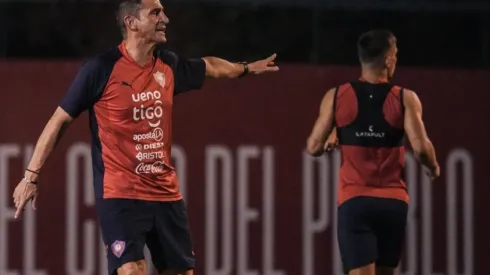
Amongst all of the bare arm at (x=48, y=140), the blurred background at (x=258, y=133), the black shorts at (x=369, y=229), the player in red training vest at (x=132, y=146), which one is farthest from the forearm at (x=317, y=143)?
the blurred background at (x=258, y=133)

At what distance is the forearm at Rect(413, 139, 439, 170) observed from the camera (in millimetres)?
7234

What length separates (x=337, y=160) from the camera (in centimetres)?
990

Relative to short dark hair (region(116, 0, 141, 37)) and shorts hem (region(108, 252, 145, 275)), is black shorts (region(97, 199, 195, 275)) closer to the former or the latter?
shorts hem (region(108, 252, 145, 275))

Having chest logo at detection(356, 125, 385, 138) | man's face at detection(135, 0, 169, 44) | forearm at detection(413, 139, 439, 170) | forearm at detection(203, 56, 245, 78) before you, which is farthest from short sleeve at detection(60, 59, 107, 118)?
forearm at detection(413, 139, 439, 170)

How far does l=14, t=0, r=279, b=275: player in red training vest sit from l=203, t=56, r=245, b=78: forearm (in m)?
0.33

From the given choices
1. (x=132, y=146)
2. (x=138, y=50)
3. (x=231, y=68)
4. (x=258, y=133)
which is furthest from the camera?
(x=258, y=133)

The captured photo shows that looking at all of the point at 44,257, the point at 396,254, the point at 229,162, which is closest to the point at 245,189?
the point at 229,162

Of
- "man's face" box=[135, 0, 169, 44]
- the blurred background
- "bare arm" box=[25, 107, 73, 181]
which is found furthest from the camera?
the blurred background

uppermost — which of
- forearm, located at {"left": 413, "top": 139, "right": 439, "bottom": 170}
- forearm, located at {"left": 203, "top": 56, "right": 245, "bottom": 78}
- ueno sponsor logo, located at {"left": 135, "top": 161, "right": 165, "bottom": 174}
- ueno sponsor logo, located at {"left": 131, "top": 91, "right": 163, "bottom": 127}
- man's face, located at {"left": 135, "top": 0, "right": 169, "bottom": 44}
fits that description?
man's face, located at {"left": 135, "top": 0, "right": 169, "bottom": 44}

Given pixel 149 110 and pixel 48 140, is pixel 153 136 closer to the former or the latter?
pixel 149 110

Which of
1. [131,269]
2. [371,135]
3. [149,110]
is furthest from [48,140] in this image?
[371,135]

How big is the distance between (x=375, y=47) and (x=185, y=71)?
3.43 feet

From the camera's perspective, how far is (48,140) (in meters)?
6.81

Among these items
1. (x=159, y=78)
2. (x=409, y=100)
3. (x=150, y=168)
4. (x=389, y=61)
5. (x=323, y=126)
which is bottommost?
(x=150, y=168)
